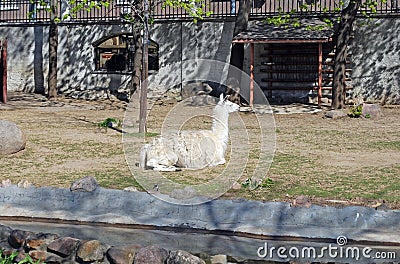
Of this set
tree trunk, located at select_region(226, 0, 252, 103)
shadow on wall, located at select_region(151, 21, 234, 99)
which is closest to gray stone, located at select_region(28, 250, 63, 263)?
tree trunk, located at select_region(226, 0, 252, 103)

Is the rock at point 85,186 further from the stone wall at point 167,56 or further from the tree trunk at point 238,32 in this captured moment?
the stone wall at point 167,56

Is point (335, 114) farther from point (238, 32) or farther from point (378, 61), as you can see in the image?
point (238, 32)

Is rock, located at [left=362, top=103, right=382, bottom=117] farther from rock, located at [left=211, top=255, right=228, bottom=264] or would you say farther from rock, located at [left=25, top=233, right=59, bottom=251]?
rock, located at [left=25, top=233, right=59, bottom=251]

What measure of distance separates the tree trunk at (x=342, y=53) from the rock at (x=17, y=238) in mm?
16337

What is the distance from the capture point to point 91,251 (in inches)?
290

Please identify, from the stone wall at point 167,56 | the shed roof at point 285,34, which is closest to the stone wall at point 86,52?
the stone wall at point 167,56

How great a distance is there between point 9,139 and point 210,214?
627 cm

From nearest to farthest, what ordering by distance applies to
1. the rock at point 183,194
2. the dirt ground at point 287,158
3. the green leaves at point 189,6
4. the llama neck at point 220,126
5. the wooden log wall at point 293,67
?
the rock at point 183,194
the dirt ground at point 287,158
the llama neck at point 220,126
the green leaves at point 189,6
the wooden log wall at point 293,67

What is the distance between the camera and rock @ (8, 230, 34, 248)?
7.67 m

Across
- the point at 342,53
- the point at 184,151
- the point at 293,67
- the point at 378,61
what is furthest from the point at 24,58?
the point at 184,151

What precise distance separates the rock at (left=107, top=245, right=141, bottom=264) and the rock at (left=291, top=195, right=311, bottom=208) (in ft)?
8.08

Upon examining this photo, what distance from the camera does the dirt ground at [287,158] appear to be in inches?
419

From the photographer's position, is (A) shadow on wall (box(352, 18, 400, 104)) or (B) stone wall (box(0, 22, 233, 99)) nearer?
(A) shadow on wall (box(352, 18, 400, 104))

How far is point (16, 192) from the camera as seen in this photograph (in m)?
9.75
